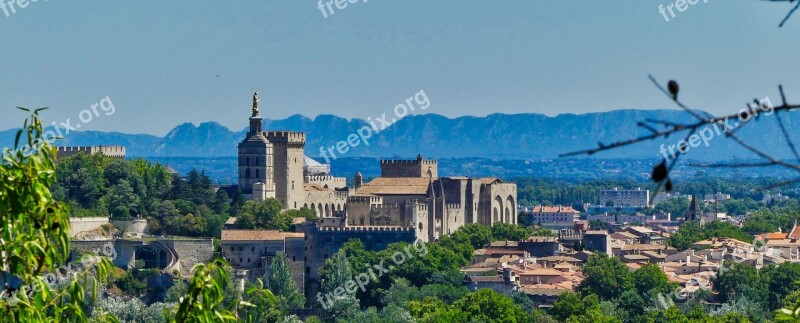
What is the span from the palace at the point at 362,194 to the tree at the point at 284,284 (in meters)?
6.85

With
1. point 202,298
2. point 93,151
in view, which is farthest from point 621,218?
point 202,298

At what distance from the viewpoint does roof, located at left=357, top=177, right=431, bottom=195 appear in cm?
7612

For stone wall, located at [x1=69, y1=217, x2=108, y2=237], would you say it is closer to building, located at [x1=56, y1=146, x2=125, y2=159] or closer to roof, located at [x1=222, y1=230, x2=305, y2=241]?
roof, located at [x1=222, y1=230, x2=305, y2=241]

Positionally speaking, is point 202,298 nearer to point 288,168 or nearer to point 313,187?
point 288,168

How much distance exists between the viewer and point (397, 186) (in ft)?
254

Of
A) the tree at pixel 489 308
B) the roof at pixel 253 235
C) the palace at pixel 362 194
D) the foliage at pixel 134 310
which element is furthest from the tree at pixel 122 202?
the tree at pixel 489 308

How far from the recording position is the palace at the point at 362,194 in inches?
2832

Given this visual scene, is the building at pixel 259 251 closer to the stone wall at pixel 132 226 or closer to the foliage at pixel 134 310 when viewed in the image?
the stone wall at pixel 132 226

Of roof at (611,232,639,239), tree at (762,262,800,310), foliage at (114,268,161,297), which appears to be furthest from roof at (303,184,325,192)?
roof at (611,232,639,239)

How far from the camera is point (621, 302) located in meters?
66.4

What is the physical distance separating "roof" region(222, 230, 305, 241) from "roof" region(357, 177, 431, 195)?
37.1 ft

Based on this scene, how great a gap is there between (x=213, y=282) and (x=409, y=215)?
61.1 meters

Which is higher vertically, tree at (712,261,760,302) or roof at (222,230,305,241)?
roof at (222,230,305,241)

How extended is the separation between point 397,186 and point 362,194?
93.0 inches
